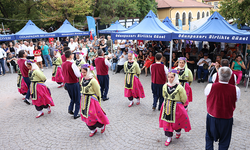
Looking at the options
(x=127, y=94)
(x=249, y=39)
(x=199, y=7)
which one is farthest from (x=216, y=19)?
(x=199, y=7)

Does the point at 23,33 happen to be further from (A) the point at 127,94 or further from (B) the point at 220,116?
(B) the point at 220,116

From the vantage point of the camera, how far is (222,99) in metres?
3.03

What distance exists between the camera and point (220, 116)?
10.3 ft

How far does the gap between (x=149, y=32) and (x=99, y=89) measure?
5950 millimetres

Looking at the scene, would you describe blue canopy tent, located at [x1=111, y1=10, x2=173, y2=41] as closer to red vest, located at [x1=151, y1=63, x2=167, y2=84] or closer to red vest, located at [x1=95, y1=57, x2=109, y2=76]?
red vest, located at [x1=95, y1=57, x2=109, y2=76]

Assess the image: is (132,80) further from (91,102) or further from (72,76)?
(91,102)

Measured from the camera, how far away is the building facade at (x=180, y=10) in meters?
36.8

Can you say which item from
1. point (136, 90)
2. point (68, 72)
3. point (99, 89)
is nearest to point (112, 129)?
point (99, 89)

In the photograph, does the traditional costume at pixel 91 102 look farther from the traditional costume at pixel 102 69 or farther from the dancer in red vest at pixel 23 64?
the dancer in red vest at pixel 23 64

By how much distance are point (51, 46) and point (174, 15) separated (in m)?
29.4

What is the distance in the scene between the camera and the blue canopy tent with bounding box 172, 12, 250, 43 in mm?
7029

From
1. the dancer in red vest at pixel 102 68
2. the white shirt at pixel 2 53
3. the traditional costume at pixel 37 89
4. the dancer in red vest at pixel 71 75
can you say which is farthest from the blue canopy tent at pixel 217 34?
the white shirt at pixel 2 53

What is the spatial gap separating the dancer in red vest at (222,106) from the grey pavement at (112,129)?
0.87m

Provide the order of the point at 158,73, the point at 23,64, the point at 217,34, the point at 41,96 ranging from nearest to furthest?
the point at 158,73
the point at 41,96
the point at 23,64
the point at 217,34
